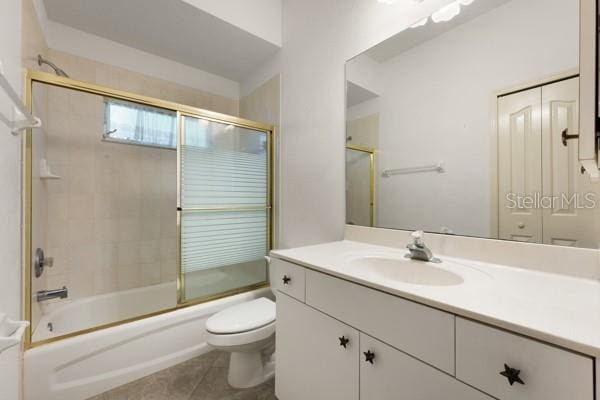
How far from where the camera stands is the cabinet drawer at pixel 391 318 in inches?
25.2

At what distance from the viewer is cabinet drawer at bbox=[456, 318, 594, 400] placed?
0.46 meters

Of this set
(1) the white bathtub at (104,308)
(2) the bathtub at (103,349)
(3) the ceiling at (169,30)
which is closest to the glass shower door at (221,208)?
(2) the bathtub at (103,349)

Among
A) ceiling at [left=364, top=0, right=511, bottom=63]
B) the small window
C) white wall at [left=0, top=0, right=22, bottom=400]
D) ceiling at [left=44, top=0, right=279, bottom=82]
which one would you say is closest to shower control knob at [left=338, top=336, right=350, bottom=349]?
white wall at [left=0, top=0, right=22, bottom=400]

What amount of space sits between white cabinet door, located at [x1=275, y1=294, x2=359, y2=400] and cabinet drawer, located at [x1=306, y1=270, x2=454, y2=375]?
6 cm

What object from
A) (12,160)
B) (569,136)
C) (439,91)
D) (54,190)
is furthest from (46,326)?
(569,136)

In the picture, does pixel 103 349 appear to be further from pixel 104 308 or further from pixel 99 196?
pixel 99 196

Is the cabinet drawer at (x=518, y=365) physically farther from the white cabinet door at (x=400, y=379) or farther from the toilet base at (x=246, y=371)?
the toilet base at (x=246, y=371)

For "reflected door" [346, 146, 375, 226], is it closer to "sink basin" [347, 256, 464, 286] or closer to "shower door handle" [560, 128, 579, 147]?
"sink basin" [347, 256, 464, 286]

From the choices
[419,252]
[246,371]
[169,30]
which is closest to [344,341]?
[419,252]

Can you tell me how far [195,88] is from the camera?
8.20ft

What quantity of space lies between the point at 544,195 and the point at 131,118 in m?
2.71

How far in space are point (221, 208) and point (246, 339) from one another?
39.7 inches

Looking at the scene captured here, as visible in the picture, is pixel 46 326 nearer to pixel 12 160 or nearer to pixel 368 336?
pixel 12 160

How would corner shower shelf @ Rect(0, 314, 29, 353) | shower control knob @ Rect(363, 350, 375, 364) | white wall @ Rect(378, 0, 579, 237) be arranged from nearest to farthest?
corner shower shelf @ Rect(0, 314, 29, 353) < shower control knob @ Rect(363, 350, 375, 364) < white wall @ Rect(378, 0, 579, 237)
